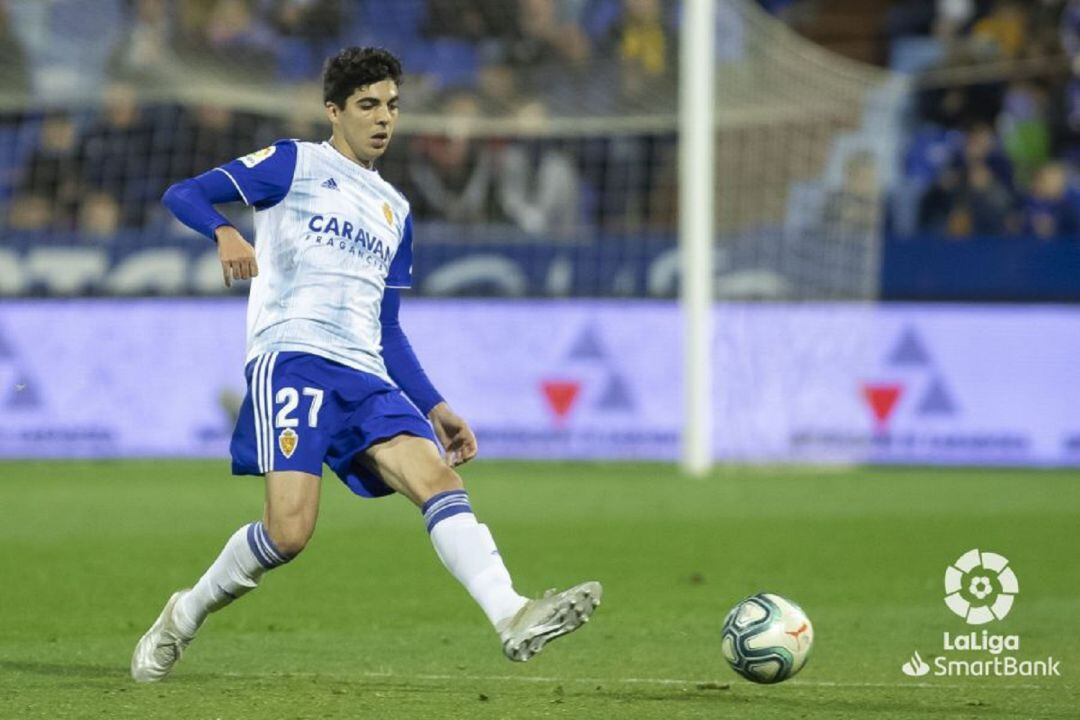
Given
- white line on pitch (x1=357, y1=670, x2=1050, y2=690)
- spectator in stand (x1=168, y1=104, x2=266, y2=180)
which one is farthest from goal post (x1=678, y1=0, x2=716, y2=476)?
white line on pitch (x1=357, y1=670, x2=1050, y2=690)

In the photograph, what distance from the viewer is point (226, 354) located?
17094mm

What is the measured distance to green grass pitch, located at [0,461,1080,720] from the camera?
6.38 m

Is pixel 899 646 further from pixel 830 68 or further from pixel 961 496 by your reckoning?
pixel 830 68

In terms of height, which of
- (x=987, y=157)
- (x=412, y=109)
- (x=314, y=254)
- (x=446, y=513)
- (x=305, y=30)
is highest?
(x=305, y=30)

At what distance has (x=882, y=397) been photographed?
54.7 feet

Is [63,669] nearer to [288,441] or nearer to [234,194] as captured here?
[288,441]

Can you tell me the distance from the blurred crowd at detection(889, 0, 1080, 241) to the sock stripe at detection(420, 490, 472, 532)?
13.0 m

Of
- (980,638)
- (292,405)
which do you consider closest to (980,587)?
(980,638)

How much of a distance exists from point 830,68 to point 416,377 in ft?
38.0

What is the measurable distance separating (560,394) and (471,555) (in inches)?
424

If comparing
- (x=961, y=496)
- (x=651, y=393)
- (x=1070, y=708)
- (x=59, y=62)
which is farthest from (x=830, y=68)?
(x=1070, y=708)

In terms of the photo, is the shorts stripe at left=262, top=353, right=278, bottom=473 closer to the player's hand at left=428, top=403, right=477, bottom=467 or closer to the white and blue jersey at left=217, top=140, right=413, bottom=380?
the white and blue jersey at left=217, top=140, right=413, bottom=380

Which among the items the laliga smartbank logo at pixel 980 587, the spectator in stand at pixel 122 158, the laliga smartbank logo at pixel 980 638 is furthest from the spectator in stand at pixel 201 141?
the laliga smartbank logo at pixel 980 638

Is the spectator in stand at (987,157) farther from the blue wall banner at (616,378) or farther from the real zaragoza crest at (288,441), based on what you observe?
the real zaragoza crest at (288,441)
